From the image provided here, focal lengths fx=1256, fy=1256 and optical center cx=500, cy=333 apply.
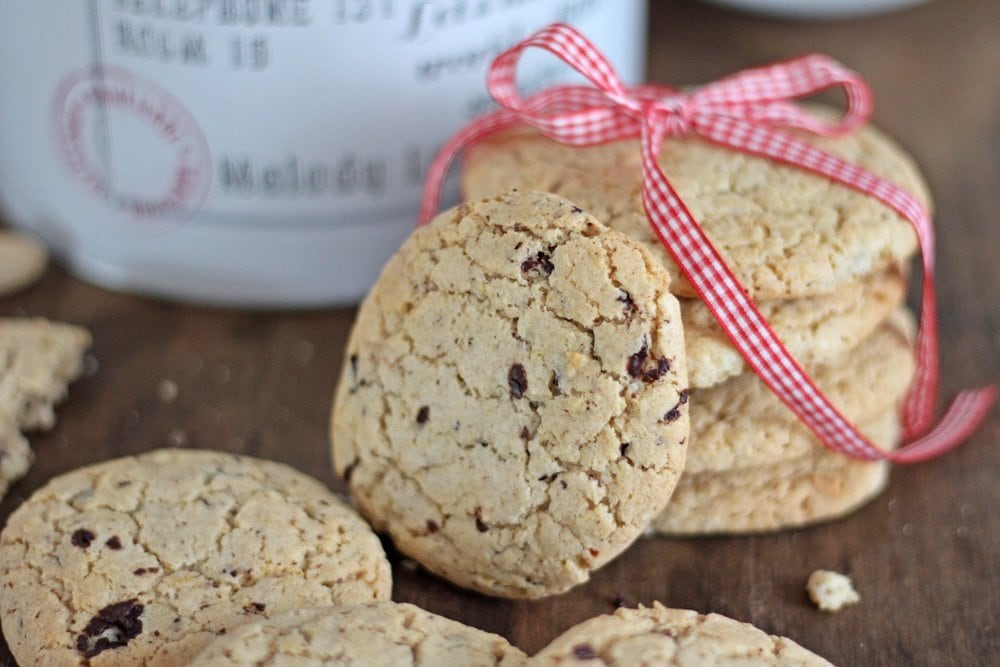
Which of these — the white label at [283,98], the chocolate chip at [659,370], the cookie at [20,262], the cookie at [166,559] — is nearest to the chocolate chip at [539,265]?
the chocolate chip at [659,370]

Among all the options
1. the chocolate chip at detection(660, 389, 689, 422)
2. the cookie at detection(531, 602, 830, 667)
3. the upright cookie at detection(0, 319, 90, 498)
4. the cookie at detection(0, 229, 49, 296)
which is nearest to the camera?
the cookie at detection(531, 602, 830, 667)

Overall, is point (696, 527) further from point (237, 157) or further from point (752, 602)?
point (237, 157)

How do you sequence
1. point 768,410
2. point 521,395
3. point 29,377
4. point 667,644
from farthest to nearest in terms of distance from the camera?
point 29,377, point 768,410, point 521,395, point 667,644

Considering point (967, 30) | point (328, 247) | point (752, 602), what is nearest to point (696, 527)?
point (752, 602)

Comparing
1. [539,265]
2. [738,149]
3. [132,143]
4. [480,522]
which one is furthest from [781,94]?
[132,143]

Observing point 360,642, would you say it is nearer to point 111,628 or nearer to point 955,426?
point 111,628

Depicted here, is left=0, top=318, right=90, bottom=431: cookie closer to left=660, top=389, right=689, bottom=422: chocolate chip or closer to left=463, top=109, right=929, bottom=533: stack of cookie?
left=463, top=109, right=929, bottom=533: stack of cookie

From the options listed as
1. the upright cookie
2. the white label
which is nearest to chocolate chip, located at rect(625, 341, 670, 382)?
the white label
